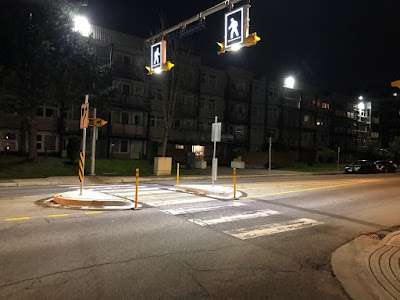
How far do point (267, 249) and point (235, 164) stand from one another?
85.5ft

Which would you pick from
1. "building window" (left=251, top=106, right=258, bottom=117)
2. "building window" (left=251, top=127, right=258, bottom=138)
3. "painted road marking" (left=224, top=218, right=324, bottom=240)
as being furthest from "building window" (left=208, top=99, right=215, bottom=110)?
"painted road marking" (left=224, top=218, right=324, bottom=240)

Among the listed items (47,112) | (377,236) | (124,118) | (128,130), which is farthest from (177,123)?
(377,236)

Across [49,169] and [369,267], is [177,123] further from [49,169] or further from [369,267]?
[369,267]

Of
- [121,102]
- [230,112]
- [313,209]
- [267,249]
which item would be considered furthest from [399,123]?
[267,249]

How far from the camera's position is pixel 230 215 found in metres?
8.48

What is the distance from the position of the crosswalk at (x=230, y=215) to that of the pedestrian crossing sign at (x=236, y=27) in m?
5.06

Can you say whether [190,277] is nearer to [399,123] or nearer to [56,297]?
[56,297]

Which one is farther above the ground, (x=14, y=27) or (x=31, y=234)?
(x=14, y=27)

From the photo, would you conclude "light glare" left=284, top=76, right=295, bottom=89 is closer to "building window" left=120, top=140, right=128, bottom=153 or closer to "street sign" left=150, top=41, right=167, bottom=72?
"building window" left=120, top=140, right=128, bottom=153

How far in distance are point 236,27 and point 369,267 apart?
7061mm

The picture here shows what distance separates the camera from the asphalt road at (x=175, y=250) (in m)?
3.98

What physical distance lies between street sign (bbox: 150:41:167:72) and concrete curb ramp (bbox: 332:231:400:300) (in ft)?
30.1

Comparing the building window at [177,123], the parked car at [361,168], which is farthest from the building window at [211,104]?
the parked car at [361,168]

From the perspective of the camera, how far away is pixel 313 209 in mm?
10070
